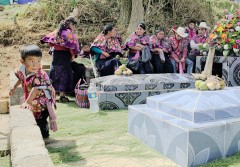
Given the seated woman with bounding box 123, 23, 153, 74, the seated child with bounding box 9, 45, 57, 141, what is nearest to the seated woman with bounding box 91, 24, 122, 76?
→ the seated woman with bounding box 123, 23, 153, 74

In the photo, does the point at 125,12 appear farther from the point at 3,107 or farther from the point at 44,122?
the point at 44,122

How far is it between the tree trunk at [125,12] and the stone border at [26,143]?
849cm

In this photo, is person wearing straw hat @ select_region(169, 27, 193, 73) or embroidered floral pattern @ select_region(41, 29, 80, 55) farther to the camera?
person wearing straw hat @ select_region(169, 27, 193, 73)

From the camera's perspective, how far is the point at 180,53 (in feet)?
27.2

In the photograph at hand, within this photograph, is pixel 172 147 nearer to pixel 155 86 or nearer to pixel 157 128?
pixel 157 128

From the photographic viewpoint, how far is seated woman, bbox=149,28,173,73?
806 centimetres

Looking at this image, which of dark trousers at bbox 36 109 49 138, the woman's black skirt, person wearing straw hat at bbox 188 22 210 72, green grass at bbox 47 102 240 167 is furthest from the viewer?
person wearing straw hat at bbox 188 22 210 72

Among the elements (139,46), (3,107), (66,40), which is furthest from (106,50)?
(3,107)

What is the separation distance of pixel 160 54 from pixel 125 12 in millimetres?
4621

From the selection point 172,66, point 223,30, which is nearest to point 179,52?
point 172,66

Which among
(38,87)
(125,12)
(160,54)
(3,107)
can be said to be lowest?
(3,107)

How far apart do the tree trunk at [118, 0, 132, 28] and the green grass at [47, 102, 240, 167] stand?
6.68 metres

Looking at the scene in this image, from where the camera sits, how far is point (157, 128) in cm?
393

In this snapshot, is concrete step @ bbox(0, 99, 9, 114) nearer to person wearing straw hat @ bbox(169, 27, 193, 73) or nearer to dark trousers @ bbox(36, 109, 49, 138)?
dark trousers @ bbox(36, 109, 49, 138)
